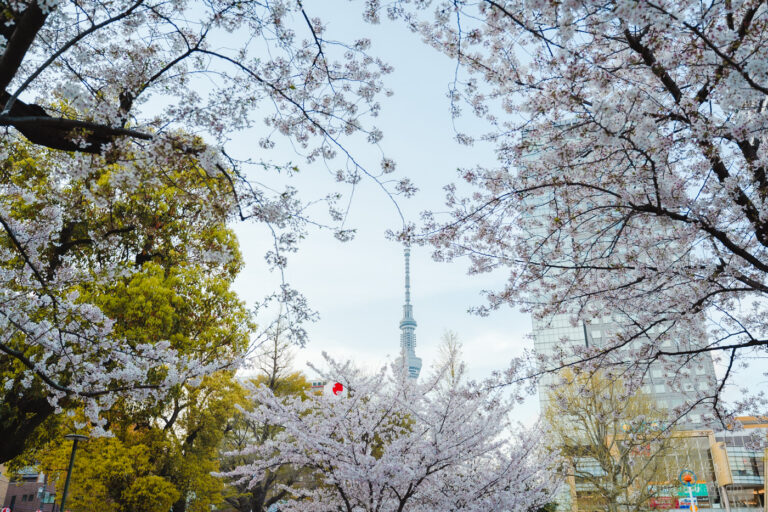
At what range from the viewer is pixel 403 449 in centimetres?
734

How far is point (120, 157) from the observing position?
10.2ft

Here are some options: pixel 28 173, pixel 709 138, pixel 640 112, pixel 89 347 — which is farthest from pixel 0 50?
pixel 28 173

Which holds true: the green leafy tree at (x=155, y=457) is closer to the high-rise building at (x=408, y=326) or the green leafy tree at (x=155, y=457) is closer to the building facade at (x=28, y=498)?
the building facade at (x=28, y=498)

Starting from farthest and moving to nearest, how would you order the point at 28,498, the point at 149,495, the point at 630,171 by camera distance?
the point at 28,498
the point at 149,495
the point at 630,171

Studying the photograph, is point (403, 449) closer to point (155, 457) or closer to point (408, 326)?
point (155, 457)

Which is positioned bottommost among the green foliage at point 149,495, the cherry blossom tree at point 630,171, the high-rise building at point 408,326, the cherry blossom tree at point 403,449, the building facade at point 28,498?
the building facade at point 28,498

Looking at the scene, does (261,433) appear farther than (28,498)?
No

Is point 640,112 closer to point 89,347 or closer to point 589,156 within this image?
point 589,156

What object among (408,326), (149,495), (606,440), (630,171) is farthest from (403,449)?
(408,326)

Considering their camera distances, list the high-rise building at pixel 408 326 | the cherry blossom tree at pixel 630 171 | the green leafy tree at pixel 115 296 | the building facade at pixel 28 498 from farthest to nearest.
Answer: the high-rise building at pixel 408 326
the building facade at pixel 28 498
the green leafy tree at pixel 115 296
the cherry blossom tree at pixel 630 171

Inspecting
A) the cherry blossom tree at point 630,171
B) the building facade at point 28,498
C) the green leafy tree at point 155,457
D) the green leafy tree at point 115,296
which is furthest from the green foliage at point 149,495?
the building facade at point 28,498

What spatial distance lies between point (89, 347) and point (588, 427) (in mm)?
15235

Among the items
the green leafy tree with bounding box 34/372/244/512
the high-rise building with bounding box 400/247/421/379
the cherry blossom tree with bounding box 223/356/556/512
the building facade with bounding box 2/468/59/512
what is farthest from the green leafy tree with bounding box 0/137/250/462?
the high-rise building with bounding box 400/247/421/379

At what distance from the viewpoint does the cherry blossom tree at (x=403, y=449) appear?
696 centimetres
